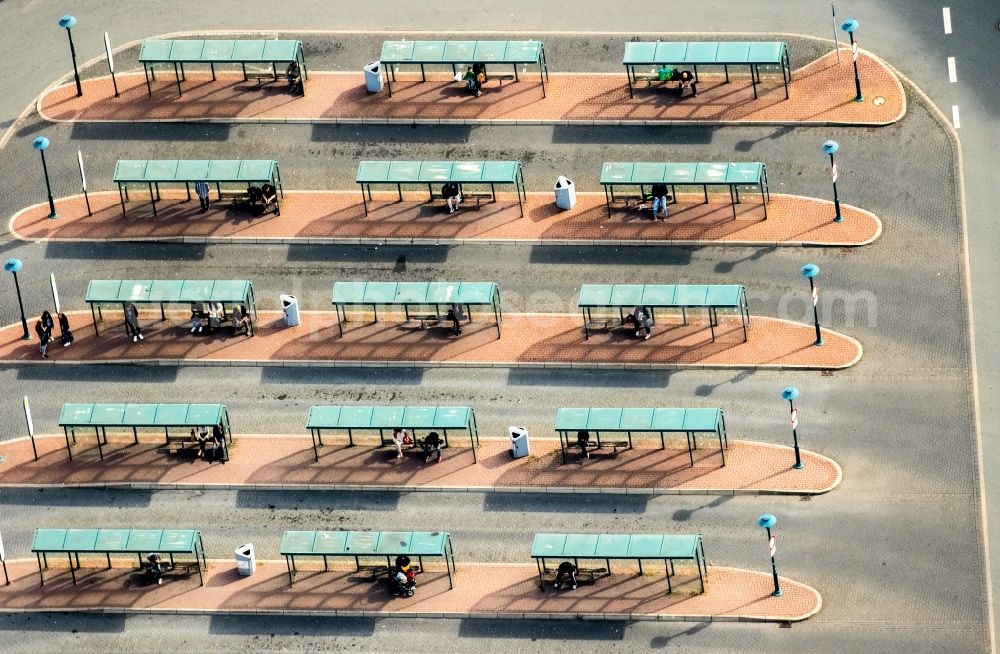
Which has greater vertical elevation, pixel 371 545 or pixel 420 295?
pixel 420 295

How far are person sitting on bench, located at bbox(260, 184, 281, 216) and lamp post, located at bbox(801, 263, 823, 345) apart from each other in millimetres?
27387

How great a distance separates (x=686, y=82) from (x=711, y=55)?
7.13 ft

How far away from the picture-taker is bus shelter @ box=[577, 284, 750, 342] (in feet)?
484

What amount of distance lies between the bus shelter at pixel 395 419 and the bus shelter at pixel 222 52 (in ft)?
72.0

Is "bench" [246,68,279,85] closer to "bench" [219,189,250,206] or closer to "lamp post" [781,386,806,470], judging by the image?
"bench" [219,189,250,206]

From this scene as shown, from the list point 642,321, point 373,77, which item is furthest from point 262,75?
point 642,321

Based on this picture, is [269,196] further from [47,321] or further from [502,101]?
[502,101]

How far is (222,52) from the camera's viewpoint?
6255 inches

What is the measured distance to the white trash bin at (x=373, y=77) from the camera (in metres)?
158

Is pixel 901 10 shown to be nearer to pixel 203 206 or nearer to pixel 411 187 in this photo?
pixel 411 187

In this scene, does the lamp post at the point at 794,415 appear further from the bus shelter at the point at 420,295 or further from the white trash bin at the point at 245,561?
the white trash bin at the point at 245,561

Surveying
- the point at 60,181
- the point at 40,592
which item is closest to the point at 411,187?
the point at 60,181

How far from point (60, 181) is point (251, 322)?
14468mm

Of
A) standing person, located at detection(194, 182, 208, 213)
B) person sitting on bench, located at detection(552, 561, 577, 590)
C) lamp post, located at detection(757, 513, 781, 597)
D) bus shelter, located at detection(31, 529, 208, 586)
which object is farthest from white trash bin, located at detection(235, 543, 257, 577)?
lamp post, located at detection(757, 513, 781, 597)
